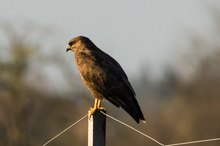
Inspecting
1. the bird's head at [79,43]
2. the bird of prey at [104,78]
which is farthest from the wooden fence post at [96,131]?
the bird's head at [79,43]

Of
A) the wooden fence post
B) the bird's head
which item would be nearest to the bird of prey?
the bird's head

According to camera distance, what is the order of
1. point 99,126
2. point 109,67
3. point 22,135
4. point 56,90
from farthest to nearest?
point 56,90 → point 22,135 → point 109,67 → point 99,126

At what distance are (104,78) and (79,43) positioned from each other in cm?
105

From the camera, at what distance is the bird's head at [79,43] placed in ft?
43.4

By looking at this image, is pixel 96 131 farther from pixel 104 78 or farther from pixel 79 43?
pixel 79 43

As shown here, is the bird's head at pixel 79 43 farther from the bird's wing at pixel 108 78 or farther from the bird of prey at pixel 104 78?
the bird's wing at pixel 108 78

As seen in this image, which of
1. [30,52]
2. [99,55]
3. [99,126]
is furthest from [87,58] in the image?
[30,52]

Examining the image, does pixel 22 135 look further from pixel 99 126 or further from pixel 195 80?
pixel 99 126

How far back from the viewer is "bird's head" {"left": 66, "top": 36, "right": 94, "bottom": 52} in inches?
521

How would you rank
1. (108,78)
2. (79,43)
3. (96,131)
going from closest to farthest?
(96,131) < (108,78) < (79,43)

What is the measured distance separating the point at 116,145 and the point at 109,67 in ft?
58.8

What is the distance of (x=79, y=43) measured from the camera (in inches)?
524

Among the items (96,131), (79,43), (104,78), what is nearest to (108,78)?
(104,78)

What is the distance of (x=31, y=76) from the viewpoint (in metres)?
25.8
